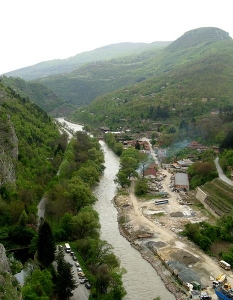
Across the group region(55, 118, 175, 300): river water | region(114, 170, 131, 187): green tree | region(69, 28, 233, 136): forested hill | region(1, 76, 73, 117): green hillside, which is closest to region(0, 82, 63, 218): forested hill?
region(55, 118, 175, 300): river water

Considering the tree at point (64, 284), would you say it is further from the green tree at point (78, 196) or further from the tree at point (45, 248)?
the green tree at point (78, 196)

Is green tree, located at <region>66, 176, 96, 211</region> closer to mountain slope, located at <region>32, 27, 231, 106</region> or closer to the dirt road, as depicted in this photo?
the dirt road

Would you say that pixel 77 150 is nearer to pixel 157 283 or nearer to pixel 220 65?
pixel 157 283

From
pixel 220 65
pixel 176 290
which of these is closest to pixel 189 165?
pixel 176 290

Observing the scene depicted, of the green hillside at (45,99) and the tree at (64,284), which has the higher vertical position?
the green hillside at (45,99)

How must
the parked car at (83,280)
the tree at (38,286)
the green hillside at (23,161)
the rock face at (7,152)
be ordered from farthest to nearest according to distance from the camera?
the rock face at (7,152), the green hillside at (23,161), the parked car at (83,280), the tree at (38,286)

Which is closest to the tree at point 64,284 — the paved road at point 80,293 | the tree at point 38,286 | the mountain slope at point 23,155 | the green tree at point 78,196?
the tree at point 38,286

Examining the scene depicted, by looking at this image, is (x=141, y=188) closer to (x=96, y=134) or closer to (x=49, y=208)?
(x=49, y=208)
